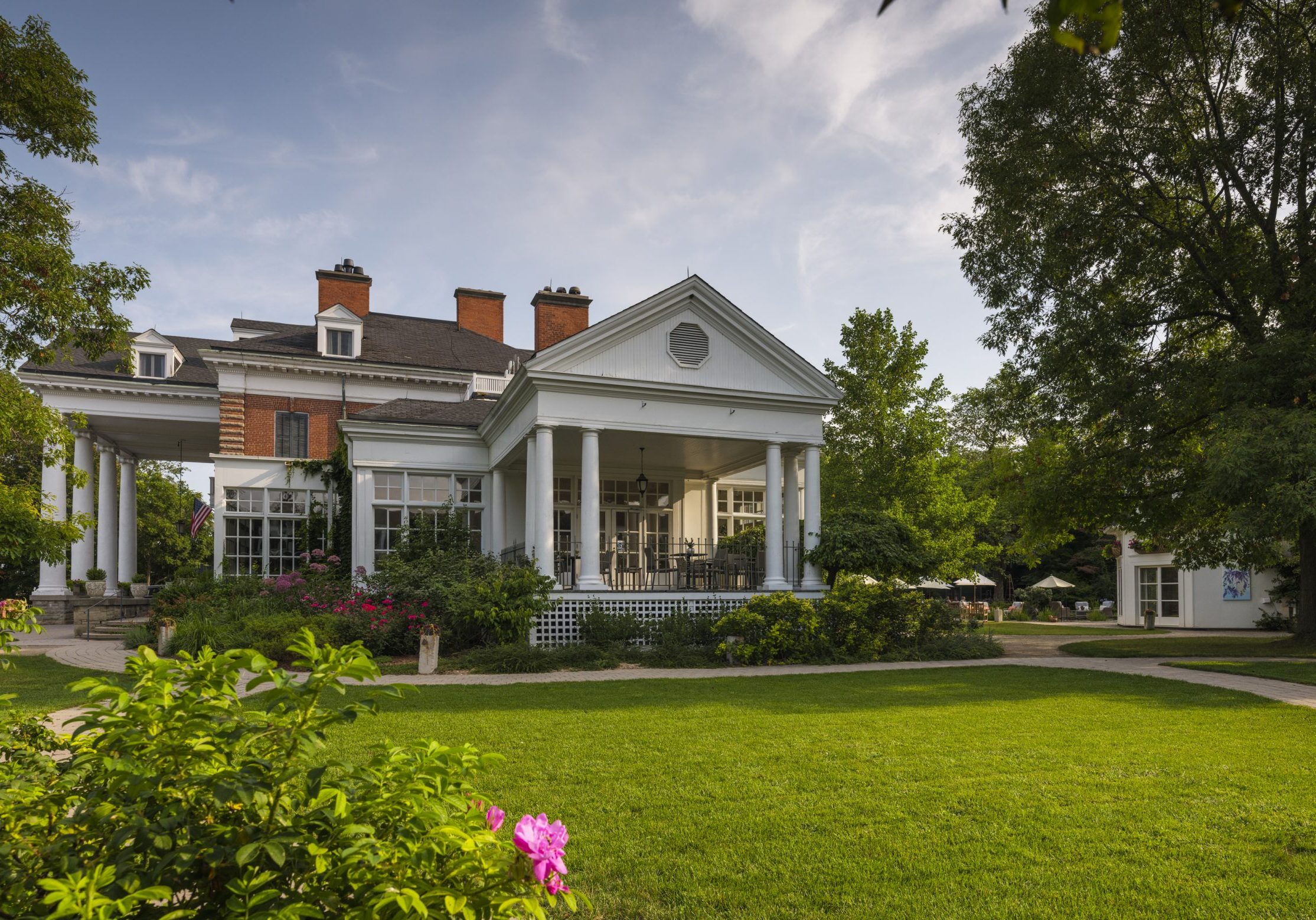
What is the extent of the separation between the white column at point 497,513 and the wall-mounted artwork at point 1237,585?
2248 cm

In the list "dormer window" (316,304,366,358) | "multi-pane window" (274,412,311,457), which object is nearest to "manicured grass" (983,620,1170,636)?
"multi-pane window" (274,412,311,457)

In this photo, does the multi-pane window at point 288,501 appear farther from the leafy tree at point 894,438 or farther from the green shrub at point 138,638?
the leafy tree at point 894,438

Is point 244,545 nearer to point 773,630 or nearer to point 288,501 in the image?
point 288,501

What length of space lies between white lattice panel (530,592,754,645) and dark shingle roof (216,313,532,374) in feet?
44.7

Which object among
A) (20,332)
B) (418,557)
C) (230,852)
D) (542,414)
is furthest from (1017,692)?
(20,332)

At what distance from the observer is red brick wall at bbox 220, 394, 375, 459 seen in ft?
78.4

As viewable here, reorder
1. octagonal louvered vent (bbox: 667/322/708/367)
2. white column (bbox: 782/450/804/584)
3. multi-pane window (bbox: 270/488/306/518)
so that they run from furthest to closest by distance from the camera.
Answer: multi-pane window (bbox: 270/488/306/518) → white column (bbox: 782/450/804/584) → octagonal louvered vent (bbox: 667/322/708/367)

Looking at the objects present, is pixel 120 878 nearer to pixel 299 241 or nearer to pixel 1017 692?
pixel 299 241

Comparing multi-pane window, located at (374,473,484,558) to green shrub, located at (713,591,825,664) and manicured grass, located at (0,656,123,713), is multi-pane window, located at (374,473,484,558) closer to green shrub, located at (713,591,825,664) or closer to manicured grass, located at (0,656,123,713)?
manicured grass, located at (0,656,123,713)

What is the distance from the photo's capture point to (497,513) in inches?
768

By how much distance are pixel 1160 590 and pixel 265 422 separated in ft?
97.6

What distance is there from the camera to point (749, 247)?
9961 mm

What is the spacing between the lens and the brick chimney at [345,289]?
91.2 ft

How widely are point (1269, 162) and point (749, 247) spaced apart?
41.4ft
